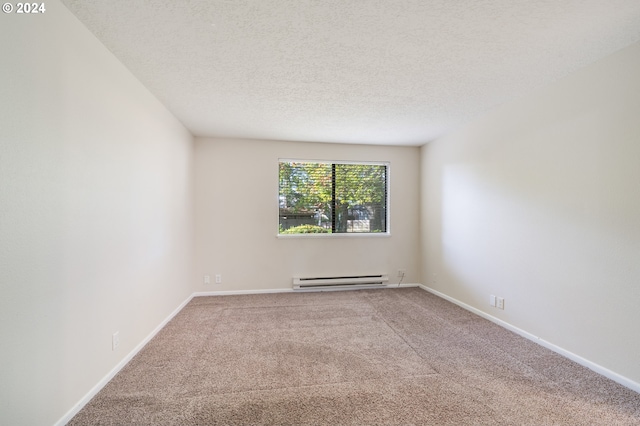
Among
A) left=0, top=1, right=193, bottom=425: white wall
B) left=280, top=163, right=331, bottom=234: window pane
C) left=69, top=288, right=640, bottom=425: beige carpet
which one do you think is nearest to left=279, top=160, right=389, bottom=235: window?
left=280, top=163, right=331, bottom=234: window pane

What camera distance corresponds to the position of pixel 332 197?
4.59 metres

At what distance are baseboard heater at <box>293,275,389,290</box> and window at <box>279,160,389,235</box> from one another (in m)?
0.77

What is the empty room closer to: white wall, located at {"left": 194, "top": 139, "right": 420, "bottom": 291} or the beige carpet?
the beige carpet

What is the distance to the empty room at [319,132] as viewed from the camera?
4.94 ft

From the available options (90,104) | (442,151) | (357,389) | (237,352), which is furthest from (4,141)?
(442,151)

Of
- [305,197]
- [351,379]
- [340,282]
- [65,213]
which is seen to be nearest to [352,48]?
[65,213]

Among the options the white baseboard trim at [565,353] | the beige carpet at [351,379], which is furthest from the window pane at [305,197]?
the white baseboard trim at [565,353]

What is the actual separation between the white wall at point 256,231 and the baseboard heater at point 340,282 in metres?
0.12

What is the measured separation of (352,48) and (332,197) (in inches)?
110

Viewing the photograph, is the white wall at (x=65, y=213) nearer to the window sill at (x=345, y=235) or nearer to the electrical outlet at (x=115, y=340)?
the electrical outlet at (x=115, y=340)

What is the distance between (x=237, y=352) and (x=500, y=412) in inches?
78.9

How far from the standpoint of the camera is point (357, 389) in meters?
1.88

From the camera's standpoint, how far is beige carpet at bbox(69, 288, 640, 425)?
5.37ft

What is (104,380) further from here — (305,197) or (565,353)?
(565,353)
